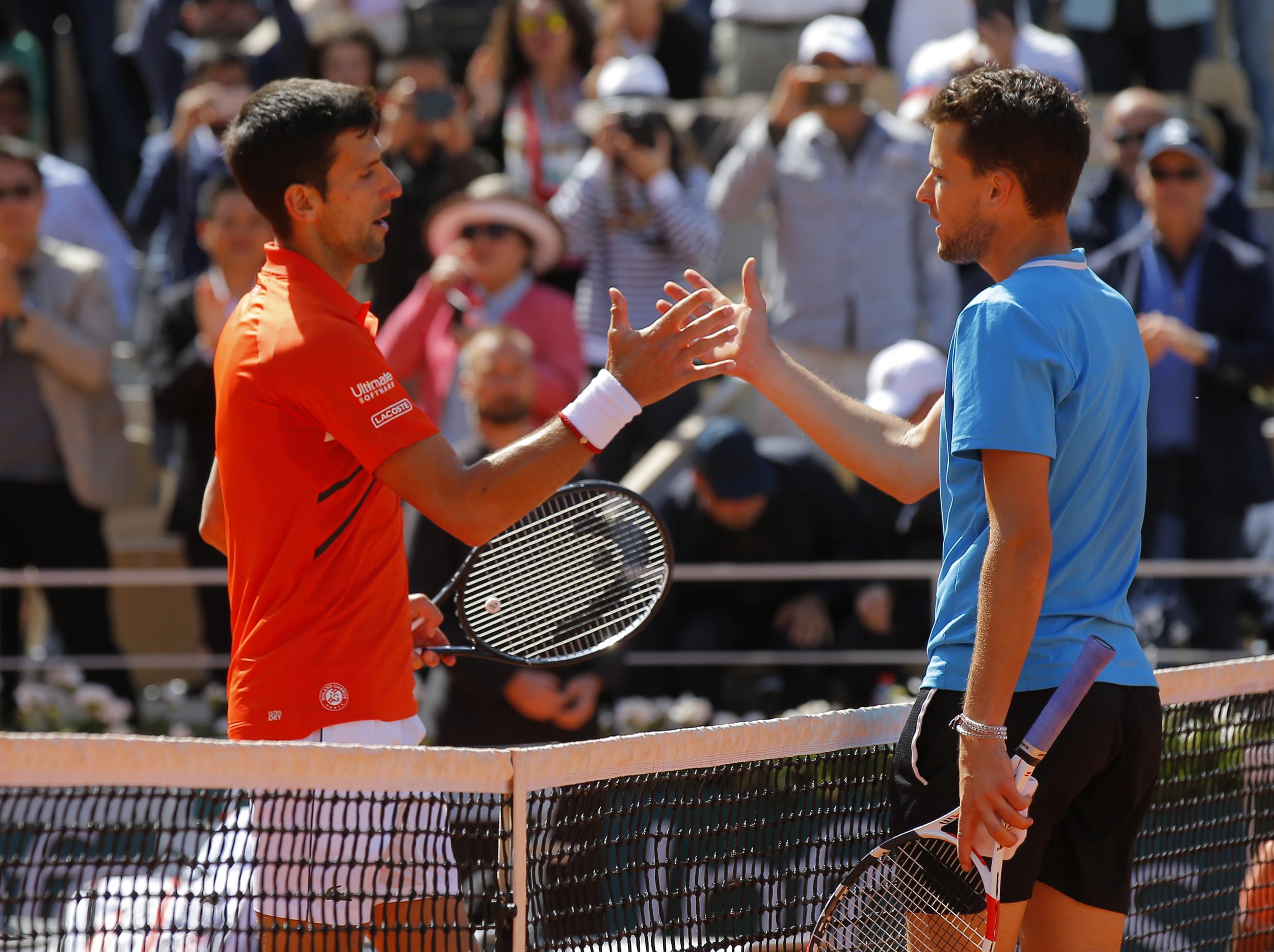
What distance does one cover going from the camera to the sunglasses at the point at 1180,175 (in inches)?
272

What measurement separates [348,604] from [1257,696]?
2.09 meters

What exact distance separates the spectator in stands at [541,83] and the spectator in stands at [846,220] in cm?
118

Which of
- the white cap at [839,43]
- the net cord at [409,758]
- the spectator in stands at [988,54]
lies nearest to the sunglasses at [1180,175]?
the spectator in stands at [988,54]

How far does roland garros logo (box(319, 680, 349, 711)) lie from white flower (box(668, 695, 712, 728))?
3.41m

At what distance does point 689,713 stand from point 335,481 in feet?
11.9

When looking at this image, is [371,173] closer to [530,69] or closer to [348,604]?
[348,604]

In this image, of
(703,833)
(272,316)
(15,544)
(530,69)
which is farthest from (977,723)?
(530,69)

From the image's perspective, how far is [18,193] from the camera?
287 inches

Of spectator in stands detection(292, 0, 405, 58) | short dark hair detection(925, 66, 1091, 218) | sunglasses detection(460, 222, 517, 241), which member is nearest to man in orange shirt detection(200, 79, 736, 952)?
short dark hair detection(925, 66, 1091, 218)

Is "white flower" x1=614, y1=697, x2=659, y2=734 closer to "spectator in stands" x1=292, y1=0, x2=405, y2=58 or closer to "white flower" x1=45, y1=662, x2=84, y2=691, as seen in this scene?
"white flower" x1=45, y1=662, x2=84, y2=691

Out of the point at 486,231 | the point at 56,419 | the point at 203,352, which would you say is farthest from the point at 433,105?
the point at 56,419

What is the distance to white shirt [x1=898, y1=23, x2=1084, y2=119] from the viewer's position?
791 centimetres

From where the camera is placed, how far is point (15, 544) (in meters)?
7.48

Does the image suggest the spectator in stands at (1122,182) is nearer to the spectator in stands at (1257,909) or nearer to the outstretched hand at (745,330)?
the spectator in stands at (1257,909)
